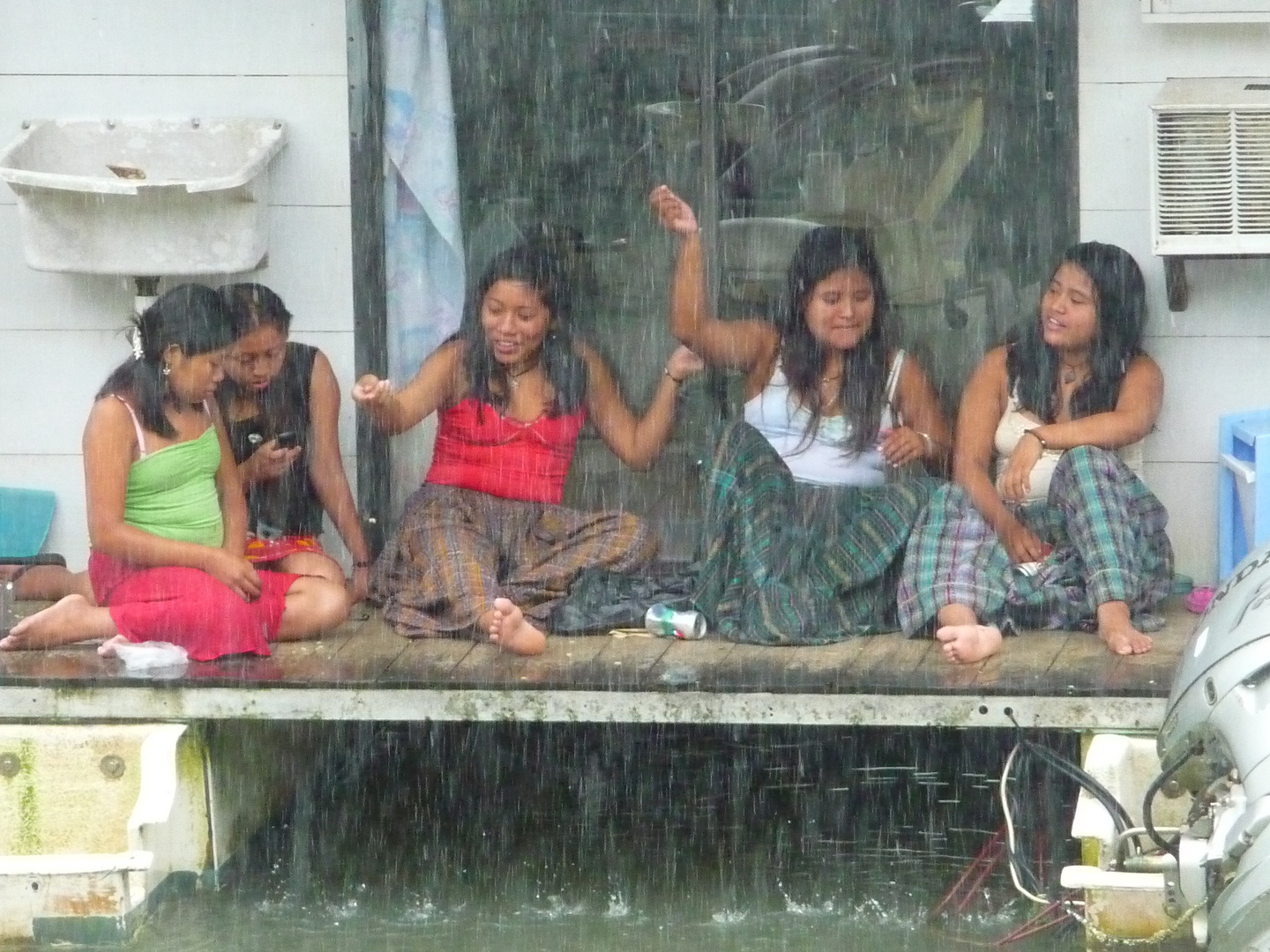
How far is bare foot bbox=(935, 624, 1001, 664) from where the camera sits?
470 cm

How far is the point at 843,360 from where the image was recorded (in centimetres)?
539

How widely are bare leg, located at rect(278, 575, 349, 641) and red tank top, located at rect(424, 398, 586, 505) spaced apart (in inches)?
19.9

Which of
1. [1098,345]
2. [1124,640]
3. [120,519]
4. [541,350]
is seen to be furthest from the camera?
[541,350]

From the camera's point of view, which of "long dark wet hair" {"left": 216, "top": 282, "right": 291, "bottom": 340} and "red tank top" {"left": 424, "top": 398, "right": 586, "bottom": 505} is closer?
"long dark wet hair" {"left": 216, "top": 282, "right": 291, "bottom": 340}

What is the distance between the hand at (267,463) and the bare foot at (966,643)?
1962 millimetres

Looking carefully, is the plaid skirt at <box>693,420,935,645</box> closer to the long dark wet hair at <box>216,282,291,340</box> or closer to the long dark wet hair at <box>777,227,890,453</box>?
the long dark wet hair at <box>777,227,890,453</box>

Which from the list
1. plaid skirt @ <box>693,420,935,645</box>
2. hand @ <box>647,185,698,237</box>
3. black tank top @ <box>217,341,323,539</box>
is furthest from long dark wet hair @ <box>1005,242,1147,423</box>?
black tank top @ <box>217,341,323,539</box>

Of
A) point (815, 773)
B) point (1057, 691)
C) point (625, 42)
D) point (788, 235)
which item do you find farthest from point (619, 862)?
point (625, 42)

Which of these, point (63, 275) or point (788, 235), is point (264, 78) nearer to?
point (63, 275)

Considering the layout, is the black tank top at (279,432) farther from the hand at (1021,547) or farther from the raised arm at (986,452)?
the hand at (1021,547)

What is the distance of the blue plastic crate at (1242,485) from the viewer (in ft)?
16.3

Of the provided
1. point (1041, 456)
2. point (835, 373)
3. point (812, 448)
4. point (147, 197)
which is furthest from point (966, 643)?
point (147, 197)

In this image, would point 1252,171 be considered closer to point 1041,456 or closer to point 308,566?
point 1041,456

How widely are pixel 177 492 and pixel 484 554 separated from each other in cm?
85
